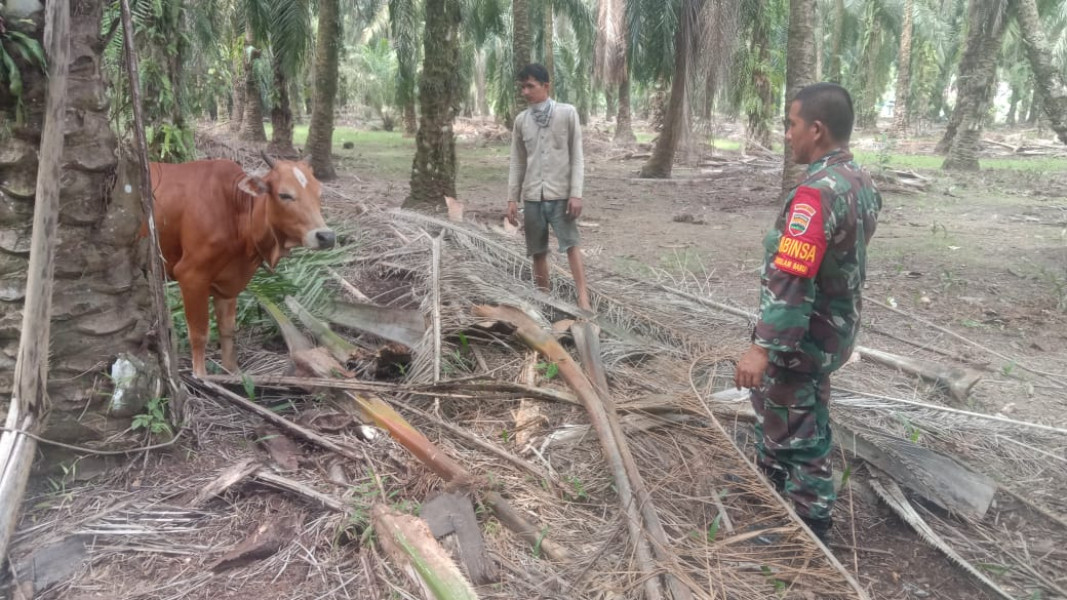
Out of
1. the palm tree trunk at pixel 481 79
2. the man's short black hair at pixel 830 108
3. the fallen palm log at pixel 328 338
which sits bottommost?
the fallen palm log at pixel 328 338

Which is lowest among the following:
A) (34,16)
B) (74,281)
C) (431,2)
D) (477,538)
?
(477,538)

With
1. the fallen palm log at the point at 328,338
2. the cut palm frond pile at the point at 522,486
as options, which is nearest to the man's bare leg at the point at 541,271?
the cut palm frond pile at the point at 522,486

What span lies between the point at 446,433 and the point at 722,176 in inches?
591

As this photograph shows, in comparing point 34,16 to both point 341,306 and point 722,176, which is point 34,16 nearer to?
point 341,306

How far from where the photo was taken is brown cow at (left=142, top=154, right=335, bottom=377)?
4258mm

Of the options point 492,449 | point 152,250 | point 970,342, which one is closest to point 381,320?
point 492,449

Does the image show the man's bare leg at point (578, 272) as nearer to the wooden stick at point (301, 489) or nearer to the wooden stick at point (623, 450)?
the wooden stick at point (623, 450)

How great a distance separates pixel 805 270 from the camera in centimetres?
282

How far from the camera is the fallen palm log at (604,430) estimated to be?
107 inches

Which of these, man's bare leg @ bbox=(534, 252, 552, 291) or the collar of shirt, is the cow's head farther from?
the collar of shirt

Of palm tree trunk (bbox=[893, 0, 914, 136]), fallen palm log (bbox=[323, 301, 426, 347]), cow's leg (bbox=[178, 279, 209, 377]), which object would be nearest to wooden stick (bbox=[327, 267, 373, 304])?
fallen palm log (bbox=[323, 301, 426, 347])

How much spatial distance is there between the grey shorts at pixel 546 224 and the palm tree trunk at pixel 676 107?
892 centimetres

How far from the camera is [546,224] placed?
5.94 metres

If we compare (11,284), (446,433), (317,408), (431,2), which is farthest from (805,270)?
(431,2)
